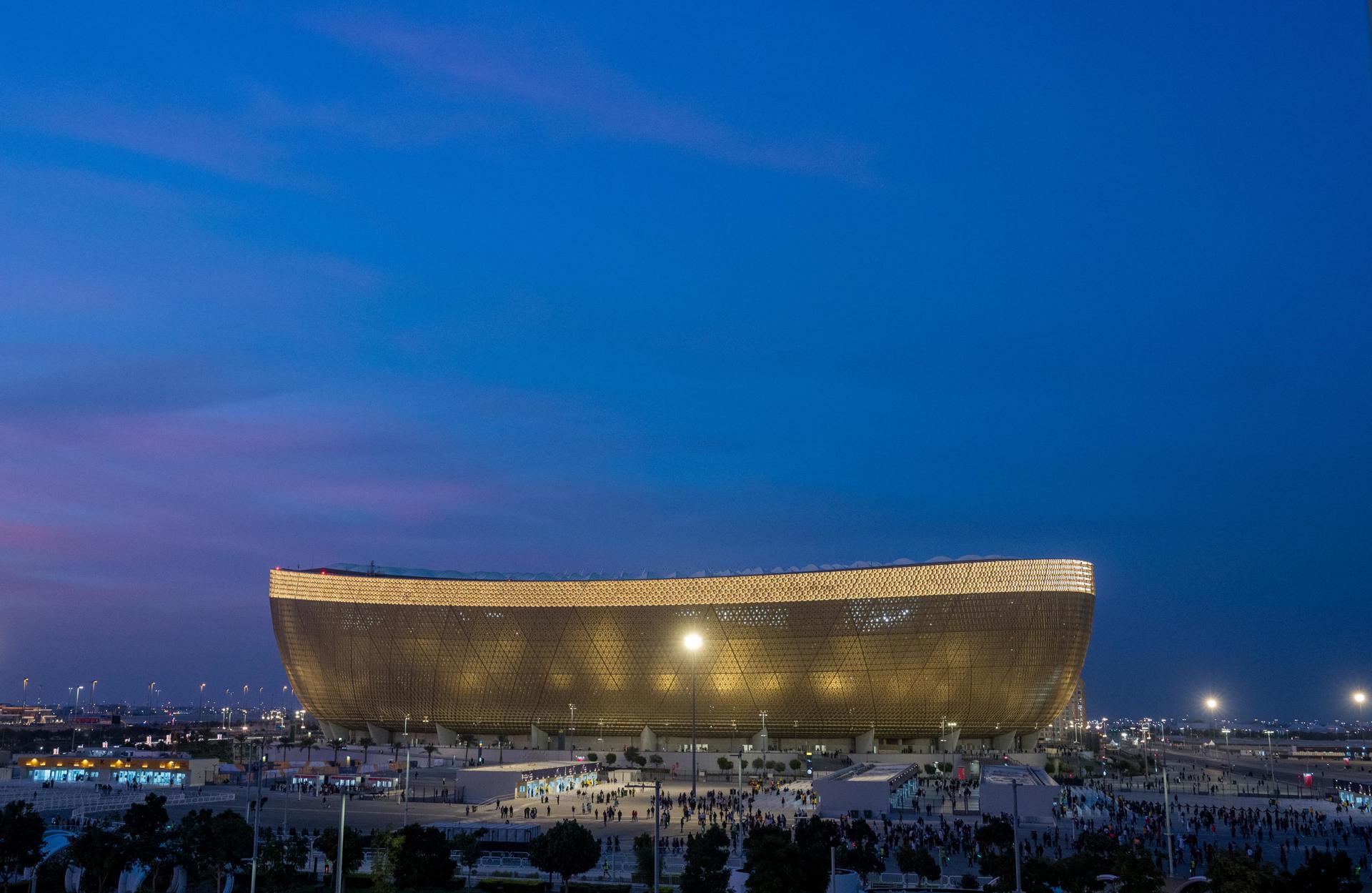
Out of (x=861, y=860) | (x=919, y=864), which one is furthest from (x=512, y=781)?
(x=919, y=864)

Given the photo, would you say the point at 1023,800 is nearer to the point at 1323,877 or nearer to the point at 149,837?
the point at 1323,877

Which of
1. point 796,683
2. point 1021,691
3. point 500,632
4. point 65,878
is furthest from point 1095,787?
point 65,878

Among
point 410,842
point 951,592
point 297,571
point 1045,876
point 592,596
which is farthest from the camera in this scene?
point 297,571

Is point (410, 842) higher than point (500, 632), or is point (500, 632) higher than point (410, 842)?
point (500, 632)

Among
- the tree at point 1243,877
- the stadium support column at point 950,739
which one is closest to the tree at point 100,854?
the tree at point 1243,877

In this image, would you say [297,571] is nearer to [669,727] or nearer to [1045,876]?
[669,727]
